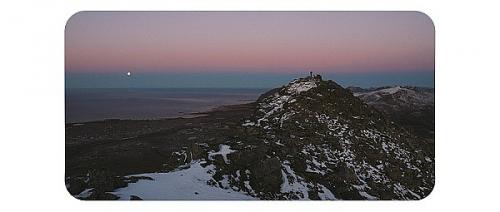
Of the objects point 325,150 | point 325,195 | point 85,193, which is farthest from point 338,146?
point 85,193

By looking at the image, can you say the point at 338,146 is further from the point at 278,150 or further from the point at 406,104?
the point at 406,104

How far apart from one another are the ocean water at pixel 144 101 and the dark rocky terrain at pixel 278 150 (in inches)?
1.8

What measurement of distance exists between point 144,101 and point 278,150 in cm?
78

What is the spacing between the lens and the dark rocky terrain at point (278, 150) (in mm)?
4820

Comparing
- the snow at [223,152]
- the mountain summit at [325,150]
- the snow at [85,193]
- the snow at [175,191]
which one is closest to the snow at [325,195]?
the mountain summit at [325,150]

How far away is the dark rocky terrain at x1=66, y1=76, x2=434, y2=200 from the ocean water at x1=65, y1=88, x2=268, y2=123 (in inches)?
1.8

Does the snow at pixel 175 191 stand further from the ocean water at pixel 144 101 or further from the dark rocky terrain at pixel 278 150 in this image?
the ocean water at pixel 144 101

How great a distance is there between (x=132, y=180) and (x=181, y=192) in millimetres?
276

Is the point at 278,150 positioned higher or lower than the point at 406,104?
lower

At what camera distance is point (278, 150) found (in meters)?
4.86
